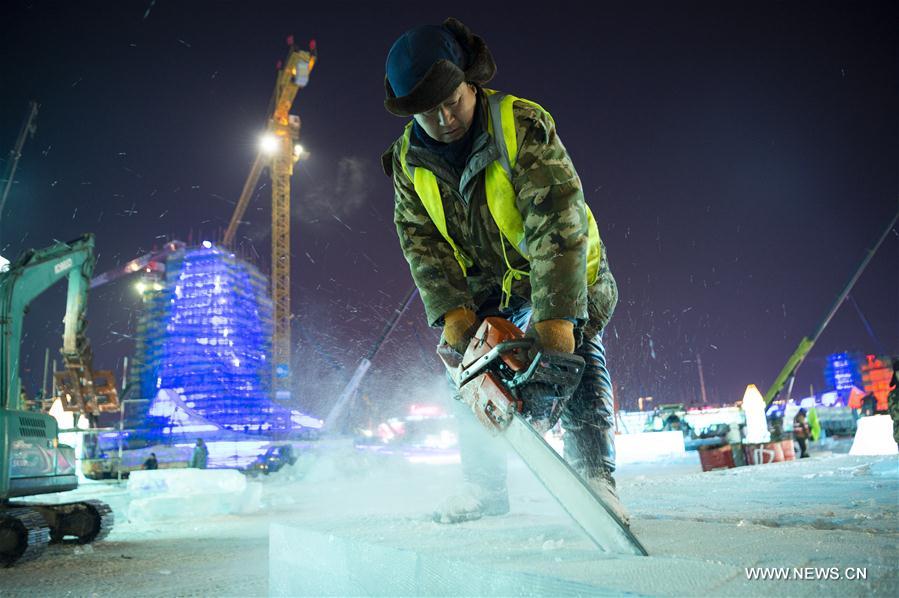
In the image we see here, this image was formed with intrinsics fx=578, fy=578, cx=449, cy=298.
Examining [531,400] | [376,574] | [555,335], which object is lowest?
[376,574]

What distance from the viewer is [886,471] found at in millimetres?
5020

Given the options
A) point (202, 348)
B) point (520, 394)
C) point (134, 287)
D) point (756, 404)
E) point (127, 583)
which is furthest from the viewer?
point (134, 287)

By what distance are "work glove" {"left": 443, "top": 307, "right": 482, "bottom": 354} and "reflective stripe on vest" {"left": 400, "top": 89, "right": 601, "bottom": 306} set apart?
0.20 metres

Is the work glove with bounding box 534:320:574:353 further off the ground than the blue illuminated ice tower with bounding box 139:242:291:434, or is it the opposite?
the blue illuminated ice tower with bounding box 139:242:291:434

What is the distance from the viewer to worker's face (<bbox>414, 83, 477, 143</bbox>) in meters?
2.02

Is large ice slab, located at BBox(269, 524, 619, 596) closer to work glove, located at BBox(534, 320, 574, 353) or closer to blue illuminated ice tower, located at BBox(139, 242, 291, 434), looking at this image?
work glove, located at BBox(534, 320, 574, 353)

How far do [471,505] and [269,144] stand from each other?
202 ft

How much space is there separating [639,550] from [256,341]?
77.6 meters

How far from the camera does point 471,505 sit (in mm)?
2477

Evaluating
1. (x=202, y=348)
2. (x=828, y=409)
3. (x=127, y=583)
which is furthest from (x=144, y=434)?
(x=127, y=583)

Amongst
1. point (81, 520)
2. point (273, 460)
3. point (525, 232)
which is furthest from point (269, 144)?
point (525, 232)

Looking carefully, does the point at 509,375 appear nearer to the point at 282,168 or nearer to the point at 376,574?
the point at 376,574

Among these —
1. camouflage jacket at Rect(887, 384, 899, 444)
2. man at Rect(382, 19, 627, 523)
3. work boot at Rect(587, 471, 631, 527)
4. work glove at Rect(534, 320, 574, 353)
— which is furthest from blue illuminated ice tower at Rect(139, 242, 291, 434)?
work glove at Rect(534, 320, 574, 353)

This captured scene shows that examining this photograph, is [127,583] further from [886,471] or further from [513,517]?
[886,471]
